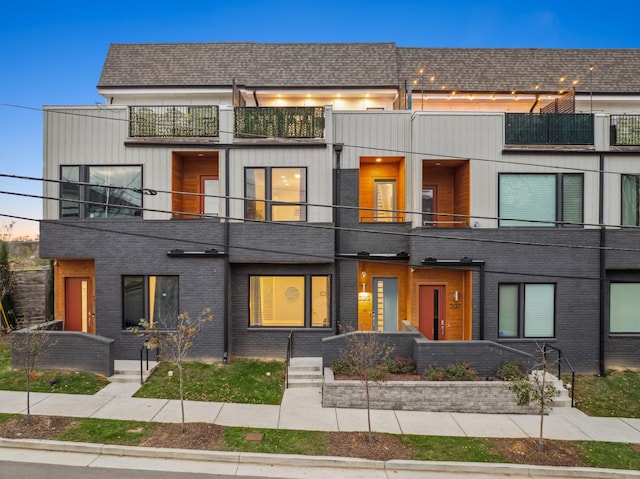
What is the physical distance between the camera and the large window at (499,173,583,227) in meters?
13.1

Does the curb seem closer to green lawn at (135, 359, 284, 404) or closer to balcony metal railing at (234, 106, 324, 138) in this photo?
green lawn at (135, 359, 284, 404)

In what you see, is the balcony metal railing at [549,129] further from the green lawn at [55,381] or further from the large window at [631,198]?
the green lawn at [55,381]

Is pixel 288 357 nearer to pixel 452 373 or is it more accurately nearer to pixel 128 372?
pixel 128 372

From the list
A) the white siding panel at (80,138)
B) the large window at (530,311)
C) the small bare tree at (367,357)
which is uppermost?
the white siding panel at (80,138)

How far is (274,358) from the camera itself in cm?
1348

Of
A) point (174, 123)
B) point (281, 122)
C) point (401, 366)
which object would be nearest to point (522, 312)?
point (401, 366)

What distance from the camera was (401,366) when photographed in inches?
456

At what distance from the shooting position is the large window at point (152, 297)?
13.1m

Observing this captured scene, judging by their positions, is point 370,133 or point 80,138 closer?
point 80,138

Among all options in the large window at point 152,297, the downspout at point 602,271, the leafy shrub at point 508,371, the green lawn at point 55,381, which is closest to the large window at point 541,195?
the downspout at point 602,271

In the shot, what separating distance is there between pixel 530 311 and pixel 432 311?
3.06m

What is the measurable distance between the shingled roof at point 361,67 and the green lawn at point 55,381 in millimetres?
11111

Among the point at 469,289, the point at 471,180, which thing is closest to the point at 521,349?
the point at 469,289

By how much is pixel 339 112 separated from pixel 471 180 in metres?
4.91
